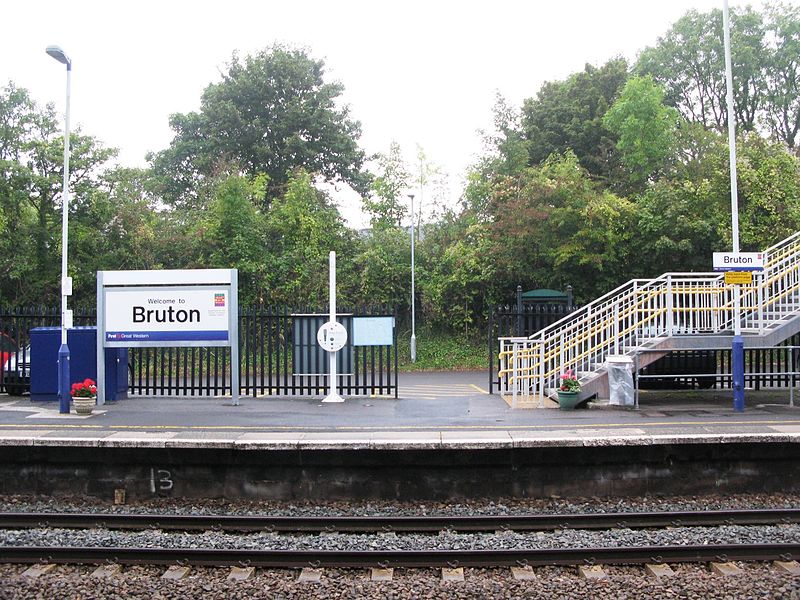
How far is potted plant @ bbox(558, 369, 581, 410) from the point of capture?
14.0m

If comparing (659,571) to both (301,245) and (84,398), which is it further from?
(301,245)

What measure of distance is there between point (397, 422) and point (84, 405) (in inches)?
236

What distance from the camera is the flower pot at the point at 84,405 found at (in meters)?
13.7

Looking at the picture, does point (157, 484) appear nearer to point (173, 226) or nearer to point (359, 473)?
point (359, 473)

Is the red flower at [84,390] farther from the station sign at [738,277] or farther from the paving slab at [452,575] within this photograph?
the station sign at [738,277]

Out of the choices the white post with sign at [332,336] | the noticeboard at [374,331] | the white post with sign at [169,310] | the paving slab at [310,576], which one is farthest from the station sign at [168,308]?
the paving slab at [310,576]

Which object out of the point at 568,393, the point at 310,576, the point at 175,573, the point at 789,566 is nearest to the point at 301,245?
the point at 568,393

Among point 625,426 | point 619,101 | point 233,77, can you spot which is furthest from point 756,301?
point 233,77

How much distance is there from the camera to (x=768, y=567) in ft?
24.7

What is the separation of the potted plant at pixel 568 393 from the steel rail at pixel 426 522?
196 inches

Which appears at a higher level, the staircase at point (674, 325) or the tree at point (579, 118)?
the tree at point (579, 118)

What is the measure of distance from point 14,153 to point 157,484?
25.3 m

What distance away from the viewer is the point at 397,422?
41.5ft

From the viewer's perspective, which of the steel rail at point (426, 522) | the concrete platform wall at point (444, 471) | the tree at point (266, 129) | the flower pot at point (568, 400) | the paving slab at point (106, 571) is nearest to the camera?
the paving slab at point (106, 571)
